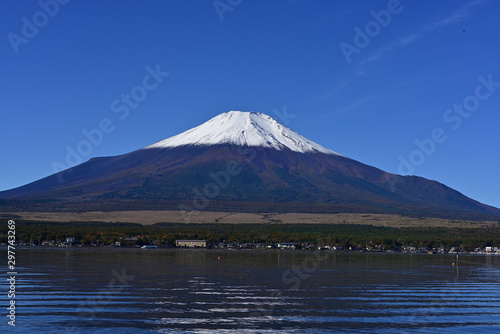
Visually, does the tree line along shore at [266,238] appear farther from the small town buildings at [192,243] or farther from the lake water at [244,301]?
the lake water at [244,301]

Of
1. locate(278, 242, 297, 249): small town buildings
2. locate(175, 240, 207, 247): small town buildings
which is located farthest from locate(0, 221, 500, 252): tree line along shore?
locate(175, 240, 207, 247): small town buildings

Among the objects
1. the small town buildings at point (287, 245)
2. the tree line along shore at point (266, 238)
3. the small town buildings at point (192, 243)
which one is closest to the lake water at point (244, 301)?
the small town buildings at point (287, 245)

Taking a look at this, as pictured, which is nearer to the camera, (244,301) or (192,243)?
(244,301)

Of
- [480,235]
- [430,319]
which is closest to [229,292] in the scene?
[430,319]

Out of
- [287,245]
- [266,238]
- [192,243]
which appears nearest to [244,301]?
[287,245]

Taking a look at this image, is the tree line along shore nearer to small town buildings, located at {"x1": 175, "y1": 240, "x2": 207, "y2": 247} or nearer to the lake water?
small town buildings, located at {"x1": 175, "y1": 240, "x2": 207, "y2": 247}

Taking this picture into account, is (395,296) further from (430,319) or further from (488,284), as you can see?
(488,284)

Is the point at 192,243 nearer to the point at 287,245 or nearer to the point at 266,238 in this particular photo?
the point at 266,238

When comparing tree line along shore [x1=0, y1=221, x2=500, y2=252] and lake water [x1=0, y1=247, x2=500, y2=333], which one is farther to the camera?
tree line along shore [x1=0, y1=221, x2=500, y2=252]
